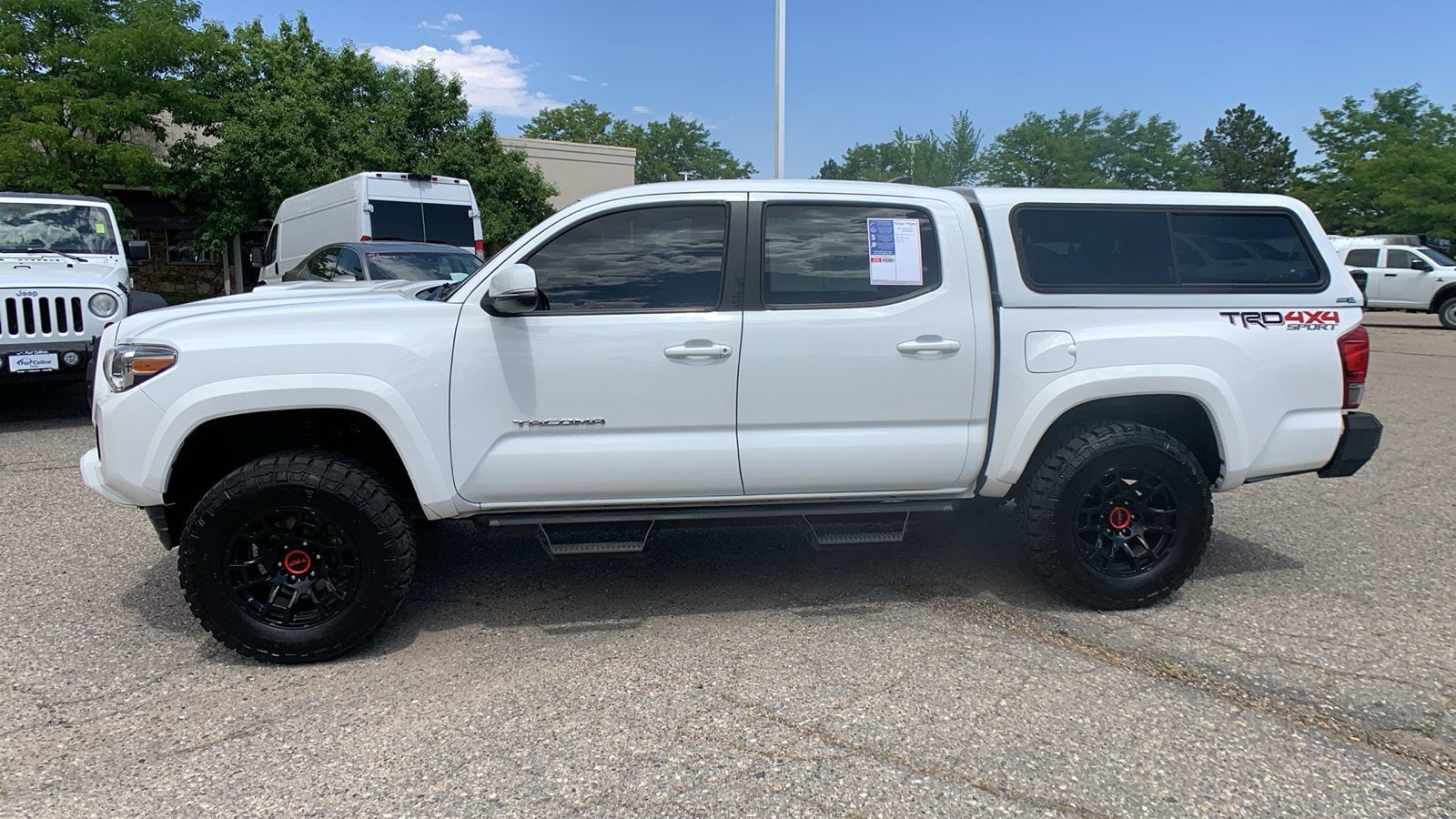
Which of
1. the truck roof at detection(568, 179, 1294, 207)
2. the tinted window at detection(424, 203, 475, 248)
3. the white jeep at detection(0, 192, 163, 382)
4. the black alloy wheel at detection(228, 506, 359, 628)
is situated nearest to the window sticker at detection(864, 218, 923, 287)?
the truck roof at detection(568, 179, 1294, 207)

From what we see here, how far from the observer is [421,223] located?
14930mm

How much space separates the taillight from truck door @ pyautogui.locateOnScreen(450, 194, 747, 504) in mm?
2729

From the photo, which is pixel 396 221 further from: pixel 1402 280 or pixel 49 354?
pixel 1402 280

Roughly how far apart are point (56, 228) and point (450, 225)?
20.9ft

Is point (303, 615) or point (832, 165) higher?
point (832, 165)

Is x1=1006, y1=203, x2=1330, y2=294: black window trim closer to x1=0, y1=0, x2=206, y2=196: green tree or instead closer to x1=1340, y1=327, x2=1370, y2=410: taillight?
x1=1340, y1=327, x2=1370, y2=410: taillight

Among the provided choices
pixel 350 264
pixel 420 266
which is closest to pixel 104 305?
pixel 350 264

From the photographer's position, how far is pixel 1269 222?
4227 millimetres

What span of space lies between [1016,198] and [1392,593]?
8.57 ft

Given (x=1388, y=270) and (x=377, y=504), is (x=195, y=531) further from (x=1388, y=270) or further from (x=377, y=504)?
(x=1388, y=270)

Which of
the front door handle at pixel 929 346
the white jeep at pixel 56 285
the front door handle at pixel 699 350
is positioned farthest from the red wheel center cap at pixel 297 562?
the white jeep at pixel 56 285

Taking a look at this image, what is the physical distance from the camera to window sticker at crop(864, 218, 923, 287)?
3.92 meters

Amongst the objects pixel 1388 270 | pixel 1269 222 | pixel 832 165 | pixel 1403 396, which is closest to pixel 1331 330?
pixel 1269 222

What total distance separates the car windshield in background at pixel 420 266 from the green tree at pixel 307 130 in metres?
14.6
